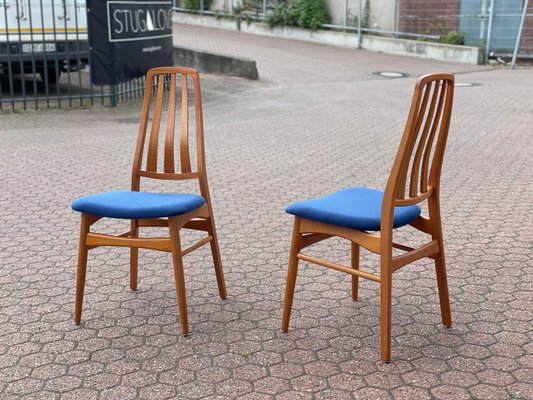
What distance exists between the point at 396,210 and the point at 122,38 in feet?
26.6

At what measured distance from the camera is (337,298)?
172 inches

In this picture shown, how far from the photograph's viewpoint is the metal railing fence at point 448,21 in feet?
58.5

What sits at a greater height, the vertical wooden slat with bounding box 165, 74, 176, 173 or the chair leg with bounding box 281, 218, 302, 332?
the vertical wooden slat with bounding box 165, 74, 176, 173

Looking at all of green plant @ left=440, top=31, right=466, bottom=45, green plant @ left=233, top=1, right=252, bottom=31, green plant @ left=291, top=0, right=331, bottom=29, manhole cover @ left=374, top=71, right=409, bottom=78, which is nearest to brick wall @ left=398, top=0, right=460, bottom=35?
green plant @ left=440, top=31, right=466, bottom=45

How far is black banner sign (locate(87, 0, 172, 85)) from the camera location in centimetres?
1080

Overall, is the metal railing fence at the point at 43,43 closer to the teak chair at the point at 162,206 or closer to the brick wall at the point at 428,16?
the teak chair at the point at 162,206

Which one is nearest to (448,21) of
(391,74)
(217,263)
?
(391,74)

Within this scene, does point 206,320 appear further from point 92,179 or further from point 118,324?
point 92,179

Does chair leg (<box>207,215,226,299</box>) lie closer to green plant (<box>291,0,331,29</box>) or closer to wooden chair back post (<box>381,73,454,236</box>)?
wooden chair back post (<box>381,73,454,236</box>)

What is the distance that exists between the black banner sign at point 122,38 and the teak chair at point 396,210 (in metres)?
7.66

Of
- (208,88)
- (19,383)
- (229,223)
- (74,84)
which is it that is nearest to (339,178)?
(229,223)

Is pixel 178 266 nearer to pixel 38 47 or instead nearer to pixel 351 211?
pixel 351 211

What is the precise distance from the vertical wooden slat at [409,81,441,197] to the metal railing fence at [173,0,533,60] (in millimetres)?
14388

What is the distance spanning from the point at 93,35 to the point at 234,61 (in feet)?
14.7
